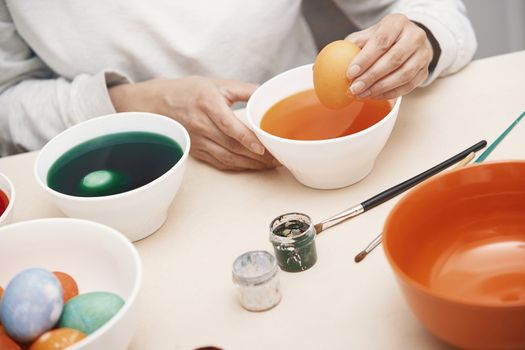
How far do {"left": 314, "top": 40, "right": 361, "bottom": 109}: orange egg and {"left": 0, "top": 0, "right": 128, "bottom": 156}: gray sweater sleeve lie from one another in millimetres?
414

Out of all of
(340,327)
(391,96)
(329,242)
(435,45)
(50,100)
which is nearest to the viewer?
(340,327)

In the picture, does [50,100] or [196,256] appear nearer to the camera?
[196,256]

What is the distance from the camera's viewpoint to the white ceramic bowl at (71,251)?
29.4 inches

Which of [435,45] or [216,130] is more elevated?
[435,45]

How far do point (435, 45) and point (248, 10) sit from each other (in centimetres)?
40

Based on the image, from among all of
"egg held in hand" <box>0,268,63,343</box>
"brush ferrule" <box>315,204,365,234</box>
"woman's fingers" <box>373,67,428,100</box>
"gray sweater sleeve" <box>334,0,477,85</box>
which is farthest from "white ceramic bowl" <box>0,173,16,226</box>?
"gray sweater sleeve" <box>334,0,477,85</box>

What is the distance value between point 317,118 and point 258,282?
12.8 inches

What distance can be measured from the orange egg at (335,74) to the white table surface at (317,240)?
12cm

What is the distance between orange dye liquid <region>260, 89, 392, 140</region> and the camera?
943 millimetres

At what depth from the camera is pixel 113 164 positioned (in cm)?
95

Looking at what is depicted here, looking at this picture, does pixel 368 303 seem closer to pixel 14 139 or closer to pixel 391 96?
pixel 391 96

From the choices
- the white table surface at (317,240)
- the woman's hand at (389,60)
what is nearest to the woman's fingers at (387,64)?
the woman's hand at (389,60)

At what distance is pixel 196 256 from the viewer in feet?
2.82

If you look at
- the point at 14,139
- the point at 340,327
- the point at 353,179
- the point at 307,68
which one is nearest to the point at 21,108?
the point at 14,139
